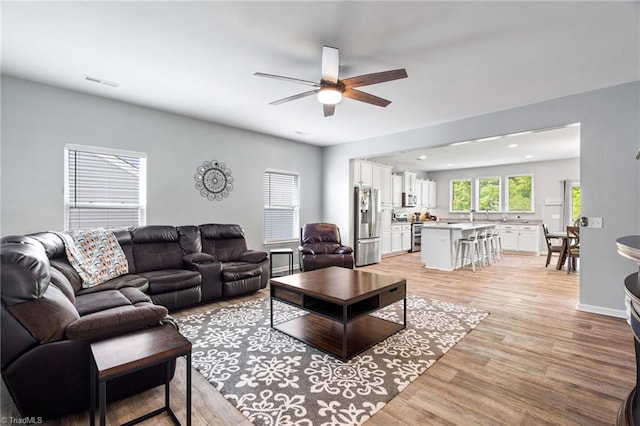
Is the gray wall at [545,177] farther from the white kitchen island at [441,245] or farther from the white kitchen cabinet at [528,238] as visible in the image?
the white kitchen island at [441,245]

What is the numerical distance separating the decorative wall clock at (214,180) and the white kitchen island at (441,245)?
435cm

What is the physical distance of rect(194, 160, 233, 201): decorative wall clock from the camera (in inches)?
190

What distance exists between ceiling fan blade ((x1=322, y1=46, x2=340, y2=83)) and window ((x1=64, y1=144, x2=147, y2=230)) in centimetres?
314

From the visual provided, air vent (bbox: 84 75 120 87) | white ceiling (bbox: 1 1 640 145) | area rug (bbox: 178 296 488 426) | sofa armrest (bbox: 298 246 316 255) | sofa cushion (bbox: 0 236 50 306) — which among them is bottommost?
area rug (bbox: 178 296 488 426)

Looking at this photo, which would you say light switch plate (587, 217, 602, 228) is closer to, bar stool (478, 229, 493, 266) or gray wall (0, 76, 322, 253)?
bar stool (478, 229, 493, 266)

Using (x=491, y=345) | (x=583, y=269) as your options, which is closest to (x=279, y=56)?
(x=491, y=345)

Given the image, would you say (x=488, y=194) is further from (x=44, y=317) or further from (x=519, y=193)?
(x=44, y=317)

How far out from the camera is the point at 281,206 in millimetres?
6109

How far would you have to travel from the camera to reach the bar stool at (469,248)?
617 centimetres

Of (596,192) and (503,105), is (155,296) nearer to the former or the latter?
(503,105)

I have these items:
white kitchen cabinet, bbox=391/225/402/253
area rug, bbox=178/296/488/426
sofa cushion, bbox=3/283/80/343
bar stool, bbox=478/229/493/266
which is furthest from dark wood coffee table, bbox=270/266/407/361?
white kitchen cabinet, bbox=391/225/402/253

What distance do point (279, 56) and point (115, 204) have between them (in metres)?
3.12

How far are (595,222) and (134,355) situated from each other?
4885 mm

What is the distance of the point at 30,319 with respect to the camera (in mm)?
1580
